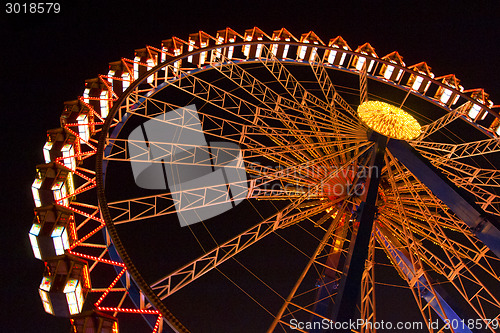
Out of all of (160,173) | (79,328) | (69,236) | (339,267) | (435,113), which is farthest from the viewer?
(435,113)

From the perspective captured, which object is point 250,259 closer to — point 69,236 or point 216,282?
point 216,282

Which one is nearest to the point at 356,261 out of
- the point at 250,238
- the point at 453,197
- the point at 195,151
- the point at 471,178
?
the point at 250,238

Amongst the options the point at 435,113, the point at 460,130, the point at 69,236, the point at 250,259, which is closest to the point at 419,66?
the point at 435,113

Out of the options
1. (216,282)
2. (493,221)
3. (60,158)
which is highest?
(493,221)

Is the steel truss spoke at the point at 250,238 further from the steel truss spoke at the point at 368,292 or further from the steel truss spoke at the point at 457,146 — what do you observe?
the steel truss spoke at the point at 457,146

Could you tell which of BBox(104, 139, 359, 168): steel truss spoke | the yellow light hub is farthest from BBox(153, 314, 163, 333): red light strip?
the yellow light hub

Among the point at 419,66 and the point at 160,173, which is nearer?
the point at 419,66

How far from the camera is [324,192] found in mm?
14531

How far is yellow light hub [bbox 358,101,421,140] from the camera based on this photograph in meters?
13.7

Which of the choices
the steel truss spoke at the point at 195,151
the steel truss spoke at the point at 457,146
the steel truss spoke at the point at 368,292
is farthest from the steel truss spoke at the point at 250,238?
the steel truss spoke at the point at 457,146

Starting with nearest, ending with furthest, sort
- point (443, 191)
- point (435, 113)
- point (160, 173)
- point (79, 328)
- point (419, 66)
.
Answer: point (79, 328) → point (443, 191) → point (419, 66) → point (160, 173) → point (435, 113)

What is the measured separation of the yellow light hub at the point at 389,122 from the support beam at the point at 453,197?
1.45m

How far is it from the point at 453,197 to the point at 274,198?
613cm

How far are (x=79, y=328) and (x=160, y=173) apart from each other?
45.8ft
